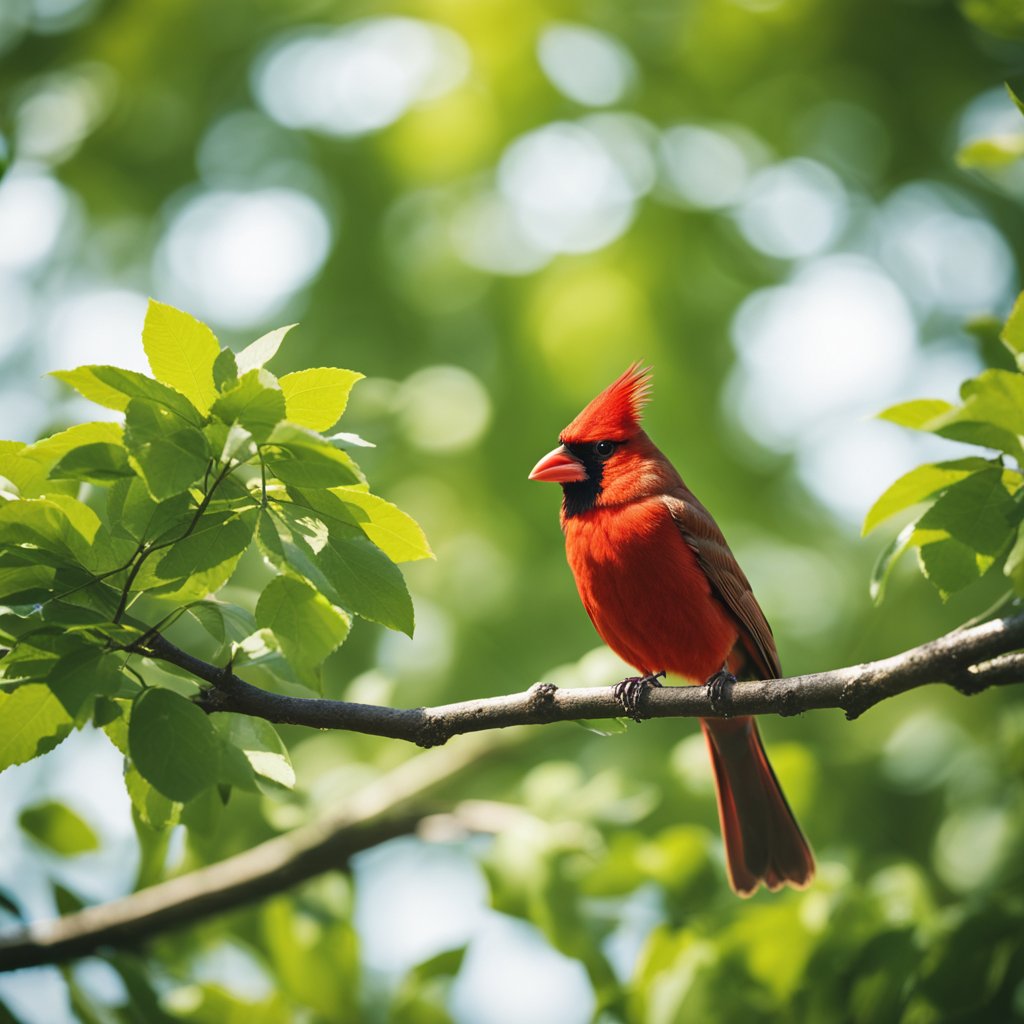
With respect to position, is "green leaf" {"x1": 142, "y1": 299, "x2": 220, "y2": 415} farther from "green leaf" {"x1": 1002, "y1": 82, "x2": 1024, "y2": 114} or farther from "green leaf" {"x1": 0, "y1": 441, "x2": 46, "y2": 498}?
"green leaf" {"x1": 1002, "y1": 82, "x2": 1024, "y2": 114}

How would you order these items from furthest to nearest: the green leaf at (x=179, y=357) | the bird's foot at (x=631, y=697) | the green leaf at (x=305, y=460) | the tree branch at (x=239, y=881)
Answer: the tree branch at (x=239, y=881), the bird's foot at (x=631, y=697), the green leaf at (x=179, y=357), the green leaf at (x=305, y=460)

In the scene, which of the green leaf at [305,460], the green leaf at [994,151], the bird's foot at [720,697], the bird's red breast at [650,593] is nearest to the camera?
the green leaf at [305,460]

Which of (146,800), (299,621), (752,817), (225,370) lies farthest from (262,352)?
(752,817)

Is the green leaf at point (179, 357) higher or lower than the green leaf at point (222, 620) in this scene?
higher

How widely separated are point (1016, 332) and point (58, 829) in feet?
10.5

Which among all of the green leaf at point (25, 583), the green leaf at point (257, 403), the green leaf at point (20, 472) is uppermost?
the green leaf at point (257, 403)

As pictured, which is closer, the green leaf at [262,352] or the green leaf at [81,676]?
the green leaf at [81,676]

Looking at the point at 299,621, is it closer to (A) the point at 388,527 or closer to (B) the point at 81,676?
(A) the point at 388,527

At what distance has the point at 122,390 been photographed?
1991mm

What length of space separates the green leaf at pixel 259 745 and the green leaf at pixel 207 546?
0.40 m

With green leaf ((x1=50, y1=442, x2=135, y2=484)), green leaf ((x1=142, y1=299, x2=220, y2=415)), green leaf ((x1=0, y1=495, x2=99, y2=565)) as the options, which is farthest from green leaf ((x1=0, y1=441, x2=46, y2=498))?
green leaf ((x1=142, y1=299, x2=220, y2=415))

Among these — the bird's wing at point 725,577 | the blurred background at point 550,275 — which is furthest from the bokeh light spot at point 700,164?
the bird's wing at point 725,577

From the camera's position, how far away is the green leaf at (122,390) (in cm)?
197

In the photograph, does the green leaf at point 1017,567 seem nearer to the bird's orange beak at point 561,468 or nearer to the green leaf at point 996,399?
the green leaf at point 996,399
